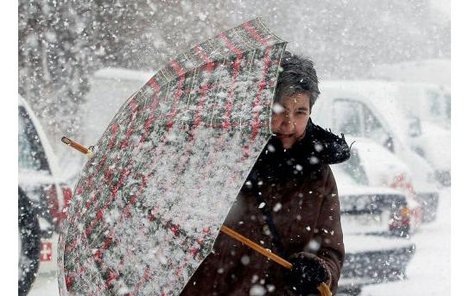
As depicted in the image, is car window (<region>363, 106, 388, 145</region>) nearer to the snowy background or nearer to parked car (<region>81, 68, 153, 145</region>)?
the snowy background

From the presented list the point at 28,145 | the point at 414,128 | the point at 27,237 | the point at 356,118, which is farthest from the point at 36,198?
the point at 414,128

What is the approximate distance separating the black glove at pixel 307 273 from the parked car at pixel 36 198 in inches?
105

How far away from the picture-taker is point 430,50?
1847 cm

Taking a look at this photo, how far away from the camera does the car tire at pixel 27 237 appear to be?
15.6ft

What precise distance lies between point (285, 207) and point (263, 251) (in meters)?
0.27

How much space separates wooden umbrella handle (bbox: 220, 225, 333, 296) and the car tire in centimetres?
284

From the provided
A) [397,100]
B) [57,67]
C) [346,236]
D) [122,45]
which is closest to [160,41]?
[122,45]

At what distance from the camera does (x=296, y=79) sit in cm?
243

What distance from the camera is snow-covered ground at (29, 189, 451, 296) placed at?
666 centimetres

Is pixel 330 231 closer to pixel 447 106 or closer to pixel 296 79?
pixel 296 79
